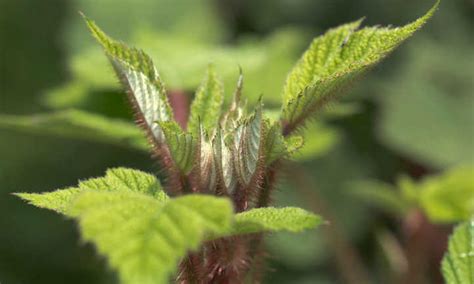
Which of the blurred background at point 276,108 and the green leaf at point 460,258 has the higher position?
the blurred background at point 276,108

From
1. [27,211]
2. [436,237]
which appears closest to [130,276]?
[436,237]

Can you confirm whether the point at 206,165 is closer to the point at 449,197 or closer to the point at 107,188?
the point at 107,188

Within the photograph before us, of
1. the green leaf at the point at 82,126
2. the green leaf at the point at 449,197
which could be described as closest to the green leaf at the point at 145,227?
the green leaf at the point at 82,126

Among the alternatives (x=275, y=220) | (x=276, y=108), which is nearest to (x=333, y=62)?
(x=275, y=220)

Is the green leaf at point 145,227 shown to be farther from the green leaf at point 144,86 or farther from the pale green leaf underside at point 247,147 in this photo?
the green leaf at point 144,86

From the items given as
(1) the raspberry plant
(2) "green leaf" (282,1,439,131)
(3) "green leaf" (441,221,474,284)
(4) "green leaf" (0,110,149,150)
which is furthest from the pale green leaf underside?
(4) "green leaf" (0,110,149,150)

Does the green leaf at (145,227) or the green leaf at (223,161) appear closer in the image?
the green leaf at (145,227)

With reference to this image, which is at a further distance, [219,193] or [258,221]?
[219,193]

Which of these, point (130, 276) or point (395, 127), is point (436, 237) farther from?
point (130, 276)
